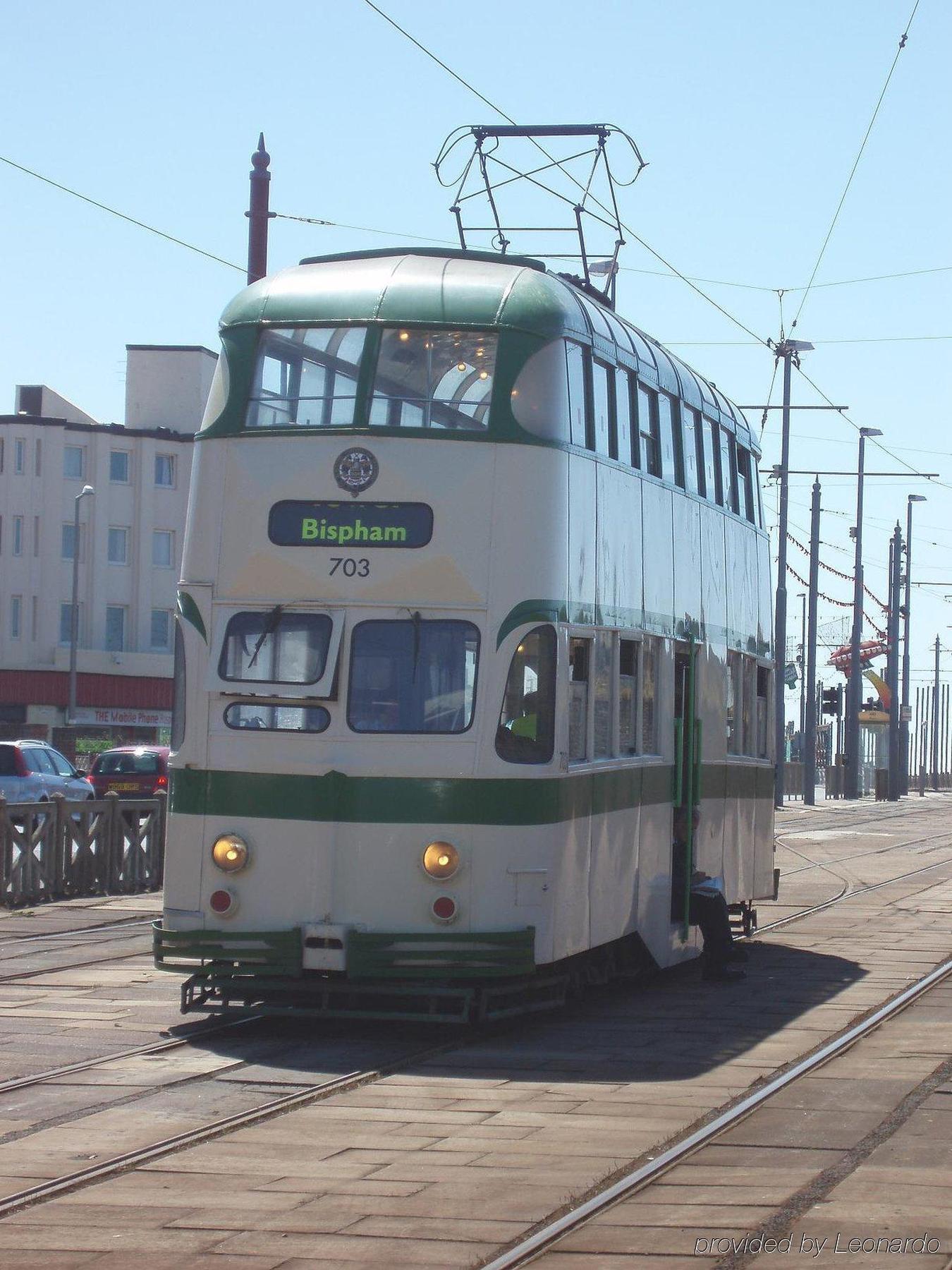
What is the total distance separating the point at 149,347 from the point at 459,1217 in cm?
7143

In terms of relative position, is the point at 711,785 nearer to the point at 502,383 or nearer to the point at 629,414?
the point at 629,414

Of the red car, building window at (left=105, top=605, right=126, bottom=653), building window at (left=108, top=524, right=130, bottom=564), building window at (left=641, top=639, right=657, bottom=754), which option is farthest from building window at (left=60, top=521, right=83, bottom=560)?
building window at (left=641, top=639, right=657, bottom=754)

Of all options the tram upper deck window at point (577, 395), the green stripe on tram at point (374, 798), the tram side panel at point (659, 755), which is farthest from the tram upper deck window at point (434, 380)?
the tram side panel at point (659, 755)

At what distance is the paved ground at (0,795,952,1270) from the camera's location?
279 inches

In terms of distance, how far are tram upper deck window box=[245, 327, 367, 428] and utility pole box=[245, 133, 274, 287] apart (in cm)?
897

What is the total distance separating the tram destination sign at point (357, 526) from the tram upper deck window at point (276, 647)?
422mm

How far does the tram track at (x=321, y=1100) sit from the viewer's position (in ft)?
24.7

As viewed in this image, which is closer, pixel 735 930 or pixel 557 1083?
pixel 557 1083

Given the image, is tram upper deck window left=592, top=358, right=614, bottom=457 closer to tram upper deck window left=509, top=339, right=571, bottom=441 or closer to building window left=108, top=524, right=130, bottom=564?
tram upper deck window left=509, top=339, right=571, bottom=441

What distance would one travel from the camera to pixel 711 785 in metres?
16.6

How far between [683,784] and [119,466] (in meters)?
60.7

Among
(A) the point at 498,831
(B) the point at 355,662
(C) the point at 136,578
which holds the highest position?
(C) the point at 136,578

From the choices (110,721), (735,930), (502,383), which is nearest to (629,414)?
(502,383)

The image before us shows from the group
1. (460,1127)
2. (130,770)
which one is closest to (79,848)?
(460,1127)
